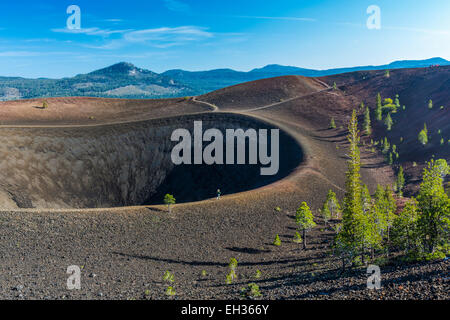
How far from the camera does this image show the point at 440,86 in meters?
123

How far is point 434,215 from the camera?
25625mm

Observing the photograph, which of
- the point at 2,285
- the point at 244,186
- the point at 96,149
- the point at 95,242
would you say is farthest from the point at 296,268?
the point at 96,149

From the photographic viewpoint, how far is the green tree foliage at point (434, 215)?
25266 millimetres

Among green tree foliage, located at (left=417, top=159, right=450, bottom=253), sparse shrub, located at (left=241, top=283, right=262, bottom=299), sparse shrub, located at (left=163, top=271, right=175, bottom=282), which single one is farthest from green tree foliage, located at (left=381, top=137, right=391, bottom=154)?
sparse shrub, located at (left=163, top=271, right=175, bottom=282)

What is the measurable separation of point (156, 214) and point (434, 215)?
111ft

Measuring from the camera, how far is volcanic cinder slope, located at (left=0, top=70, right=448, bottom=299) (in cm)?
2598

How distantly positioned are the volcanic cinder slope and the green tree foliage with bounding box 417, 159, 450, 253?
3237 mm

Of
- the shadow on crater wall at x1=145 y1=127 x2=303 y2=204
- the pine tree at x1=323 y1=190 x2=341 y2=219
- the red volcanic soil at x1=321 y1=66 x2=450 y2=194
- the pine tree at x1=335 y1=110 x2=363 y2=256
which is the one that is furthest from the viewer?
the red volcanic soil at x1=321 y1=66 x2=450 y2=194

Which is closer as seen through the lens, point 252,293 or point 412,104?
point 252,293

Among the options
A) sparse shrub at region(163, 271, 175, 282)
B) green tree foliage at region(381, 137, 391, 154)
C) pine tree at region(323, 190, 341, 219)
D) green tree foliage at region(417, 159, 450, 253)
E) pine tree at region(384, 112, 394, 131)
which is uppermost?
pine tree at region(384, 112, 394, 131)

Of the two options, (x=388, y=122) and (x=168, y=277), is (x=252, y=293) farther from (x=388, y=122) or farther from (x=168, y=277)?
(x=388, y=122)

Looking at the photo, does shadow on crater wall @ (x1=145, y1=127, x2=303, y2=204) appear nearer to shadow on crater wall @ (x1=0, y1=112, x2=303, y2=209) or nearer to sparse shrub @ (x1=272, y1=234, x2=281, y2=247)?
shadow on crater wall @ (x1=0, y1=112, x2=303, y2=209)

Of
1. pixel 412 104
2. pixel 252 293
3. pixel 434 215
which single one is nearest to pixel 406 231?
pixel 434 215
